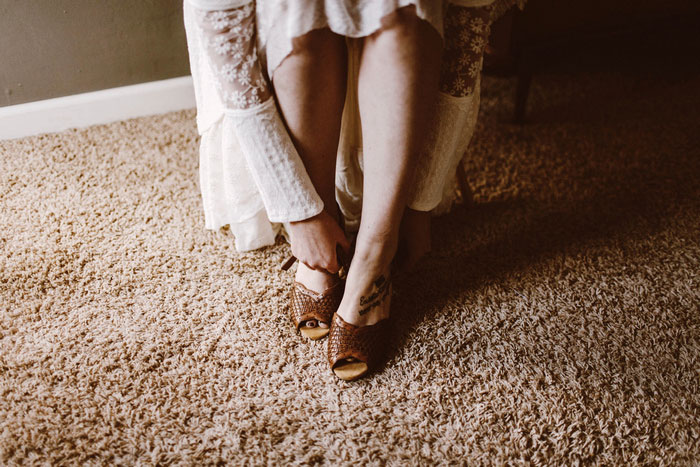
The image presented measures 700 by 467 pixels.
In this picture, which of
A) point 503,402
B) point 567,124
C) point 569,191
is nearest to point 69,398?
point 503,402

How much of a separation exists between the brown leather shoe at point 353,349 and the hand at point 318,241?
3.7 inches

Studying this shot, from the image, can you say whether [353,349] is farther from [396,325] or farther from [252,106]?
[252,106]

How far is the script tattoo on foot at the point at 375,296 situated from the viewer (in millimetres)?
785

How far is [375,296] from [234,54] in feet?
1.38

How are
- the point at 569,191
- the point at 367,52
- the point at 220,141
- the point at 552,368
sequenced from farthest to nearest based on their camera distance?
1. the point at 569,191
2. the point at 220,141
3. the point at 552,368
4. the point at 367,52

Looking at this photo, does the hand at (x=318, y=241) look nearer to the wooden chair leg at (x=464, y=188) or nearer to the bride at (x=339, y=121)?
the bride at (x=339, y=121)

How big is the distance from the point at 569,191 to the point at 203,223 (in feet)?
2.71

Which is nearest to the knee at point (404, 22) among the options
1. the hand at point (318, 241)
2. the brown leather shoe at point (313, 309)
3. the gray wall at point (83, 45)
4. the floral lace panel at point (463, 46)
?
the floral lace panel at point (463, 46)

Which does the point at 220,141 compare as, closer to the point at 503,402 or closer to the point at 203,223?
the point at 203,223

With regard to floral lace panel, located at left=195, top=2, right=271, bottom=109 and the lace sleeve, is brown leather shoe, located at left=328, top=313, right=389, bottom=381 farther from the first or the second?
floral lace panel, located at left=195, top=2, right=271, bottom=109

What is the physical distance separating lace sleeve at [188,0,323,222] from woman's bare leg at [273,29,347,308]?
0.02m

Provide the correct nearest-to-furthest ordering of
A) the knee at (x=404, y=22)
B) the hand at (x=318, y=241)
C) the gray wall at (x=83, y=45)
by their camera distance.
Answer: the knee at (x=404, y=22) < the hand at (x=318, y=241) < the gray wall at (x=83, y=45)

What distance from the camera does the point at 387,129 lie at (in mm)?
668

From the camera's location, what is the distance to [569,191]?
3.68ft
